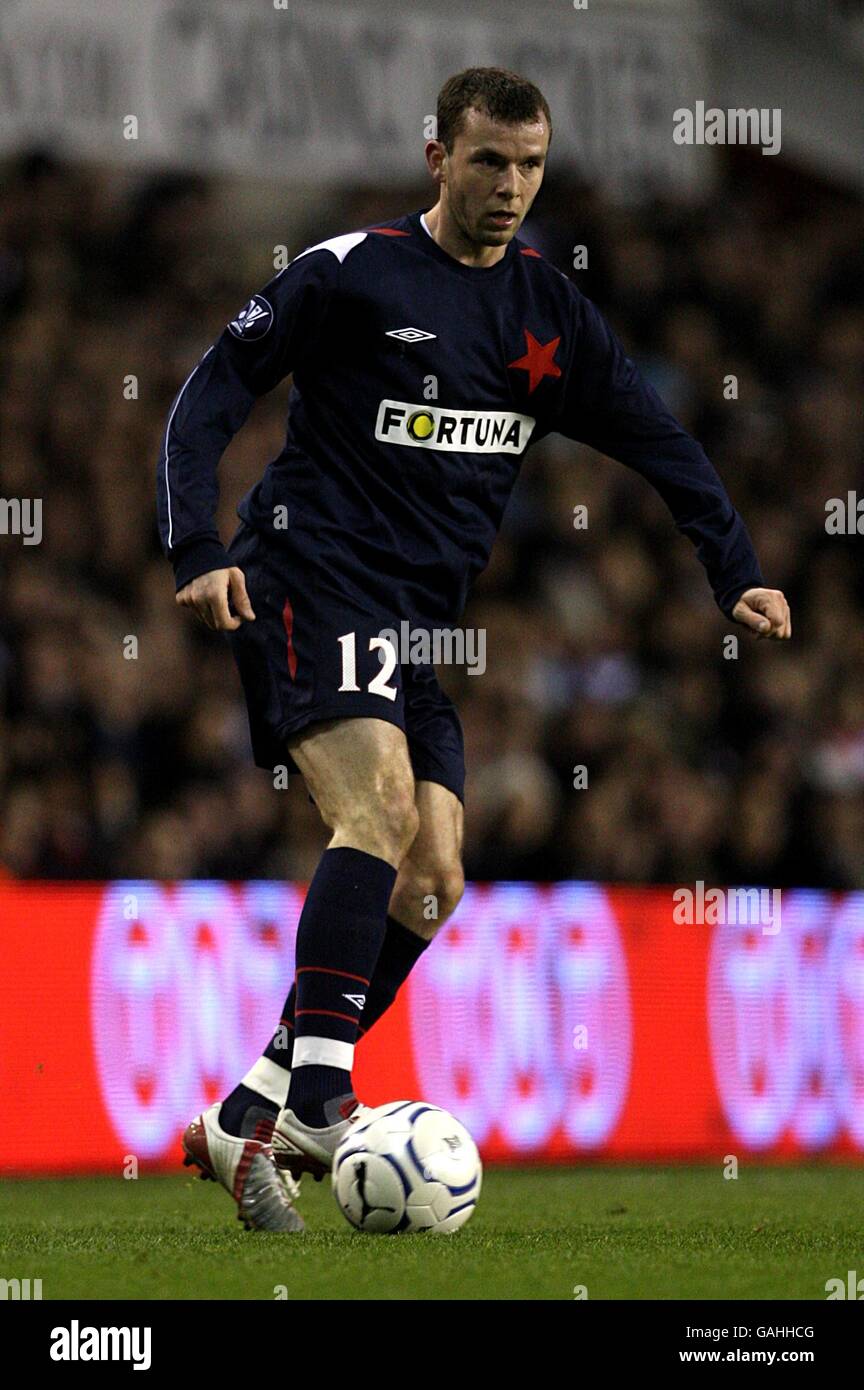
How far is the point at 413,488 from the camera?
4992 mm

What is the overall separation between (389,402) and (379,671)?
0.60m

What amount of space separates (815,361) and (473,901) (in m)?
6.98

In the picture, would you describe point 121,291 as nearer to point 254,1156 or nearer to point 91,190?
point 91,190

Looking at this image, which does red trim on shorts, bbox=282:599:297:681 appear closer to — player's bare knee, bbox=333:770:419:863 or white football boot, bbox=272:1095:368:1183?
player's bare knee, bbox=333:770:419:863

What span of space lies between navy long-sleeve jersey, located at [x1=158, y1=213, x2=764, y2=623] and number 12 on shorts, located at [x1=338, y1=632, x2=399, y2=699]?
107mm

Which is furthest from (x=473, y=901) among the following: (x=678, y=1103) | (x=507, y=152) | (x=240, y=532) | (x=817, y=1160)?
(x=507, y=152)

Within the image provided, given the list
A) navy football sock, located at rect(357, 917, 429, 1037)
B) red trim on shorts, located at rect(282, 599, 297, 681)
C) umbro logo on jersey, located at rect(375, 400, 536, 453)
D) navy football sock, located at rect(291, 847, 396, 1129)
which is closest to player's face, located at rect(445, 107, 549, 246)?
umbro logo on jersey, located at rect(375, 400, 536, 453)

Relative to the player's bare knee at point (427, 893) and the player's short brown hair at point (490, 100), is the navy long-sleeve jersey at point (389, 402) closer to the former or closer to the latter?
the player's short brown hair at point (490, 100)

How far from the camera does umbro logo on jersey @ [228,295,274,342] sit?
15.8ft

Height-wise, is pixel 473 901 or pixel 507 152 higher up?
pixel 507 152

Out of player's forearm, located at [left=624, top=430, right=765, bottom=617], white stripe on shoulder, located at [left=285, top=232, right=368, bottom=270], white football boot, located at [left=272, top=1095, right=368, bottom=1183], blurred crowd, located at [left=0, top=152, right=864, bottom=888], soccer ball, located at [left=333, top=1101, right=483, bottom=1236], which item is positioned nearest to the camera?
soccer ball, located at [left=333, top=1101, right=483, bottom=1236]

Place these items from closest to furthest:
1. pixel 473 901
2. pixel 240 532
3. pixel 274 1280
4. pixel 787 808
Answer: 1. pixel 274 1280
2. pixel 240 532
3. pixel 473 901
4. pixel 787 808

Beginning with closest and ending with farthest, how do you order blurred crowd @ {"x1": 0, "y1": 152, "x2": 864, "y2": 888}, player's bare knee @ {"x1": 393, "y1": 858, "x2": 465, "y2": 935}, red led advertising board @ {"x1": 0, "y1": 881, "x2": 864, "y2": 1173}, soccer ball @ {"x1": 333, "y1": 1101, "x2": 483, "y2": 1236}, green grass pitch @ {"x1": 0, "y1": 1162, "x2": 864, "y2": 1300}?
green grass pitch @ {"x1": 0, "y1": 1162, "x2": 864, "y2": 1300}
soccer ball @ {"x1": 333, "y1": 1101, "x2": 483, "y2": 1236}
player's bare knee @ {"x1": 393, "y1": 858, "x2": 465, "y2": 935}
red led advertising board @ {"x1": 0, "y1": 881, "x2": 864, "y2": 1173}
blurred crowd @ {"x1": 0, "y1": 152, "x2": 864, "y2": 888}

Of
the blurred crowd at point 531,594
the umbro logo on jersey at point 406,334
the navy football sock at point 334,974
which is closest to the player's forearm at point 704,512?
the umbro logo on jersey at point 406,334
